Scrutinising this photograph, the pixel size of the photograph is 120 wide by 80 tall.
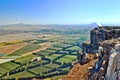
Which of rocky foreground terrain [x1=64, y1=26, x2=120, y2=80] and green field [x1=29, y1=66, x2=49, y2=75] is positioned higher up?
→ rocky foreground terrain [x1=64, y1=26, x2=120, y2=80]

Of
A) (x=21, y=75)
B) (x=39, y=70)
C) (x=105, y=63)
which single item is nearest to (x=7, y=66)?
(x=39, y=70)

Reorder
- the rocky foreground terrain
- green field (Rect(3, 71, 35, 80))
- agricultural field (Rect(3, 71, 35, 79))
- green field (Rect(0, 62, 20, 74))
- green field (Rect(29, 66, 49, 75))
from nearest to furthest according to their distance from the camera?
the rocky foreground terrain, agricultural field (Rect(3, 71, 35, 79)), green field (Rect(3, 71, 35, 80)), green field (Rect(29, 66, 49, 75)), green field (Rect(0, 62, 20, 74))

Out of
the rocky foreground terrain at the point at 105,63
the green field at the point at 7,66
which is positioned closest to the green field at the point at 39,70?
the green field at the point at 7,66

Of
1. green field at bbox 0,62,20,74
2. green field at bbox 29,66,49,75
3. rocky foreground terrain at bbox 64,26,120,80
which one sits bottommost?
green field at bbox 0,62,20,74

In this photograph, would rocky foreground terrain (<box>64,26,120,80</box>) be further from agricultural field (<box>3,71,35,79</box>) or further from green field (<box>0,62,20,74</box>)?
green field (<box>0,62,20,74</box>)

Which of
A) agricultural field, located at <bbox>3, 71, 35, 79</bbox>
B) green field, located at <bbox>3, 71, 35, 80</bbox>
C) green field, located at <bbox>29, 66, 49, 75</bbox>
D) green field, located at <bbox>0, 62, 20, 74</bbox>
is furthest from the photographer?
green field, located at <bbox>0, 62, 20, 74</bbox>

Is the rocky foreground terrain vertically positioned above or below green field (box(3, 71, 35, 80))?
above

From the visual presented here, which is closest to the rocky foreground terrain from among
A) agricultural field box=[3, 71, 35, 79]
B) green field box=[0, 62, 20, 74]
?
agricultural field box=[3, 71, 35, 79]

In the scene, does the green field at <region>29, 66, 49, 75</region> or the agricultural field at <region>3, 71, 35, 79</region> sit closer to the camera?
the agricultural field at <region>3, 71, 35, 79</region>

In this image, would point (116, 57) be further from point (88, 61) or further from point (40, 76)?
point (40, 76)

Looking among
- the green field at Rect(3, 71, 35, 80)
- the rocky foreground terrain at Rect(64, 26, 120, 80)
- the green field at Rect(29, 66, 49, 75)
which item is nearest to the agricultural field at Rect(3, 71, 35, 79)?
the green field at Rect(3, 71, 35, 80)

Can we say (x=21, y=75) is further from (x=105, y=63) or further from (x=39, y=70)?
(x=105, y=63)
